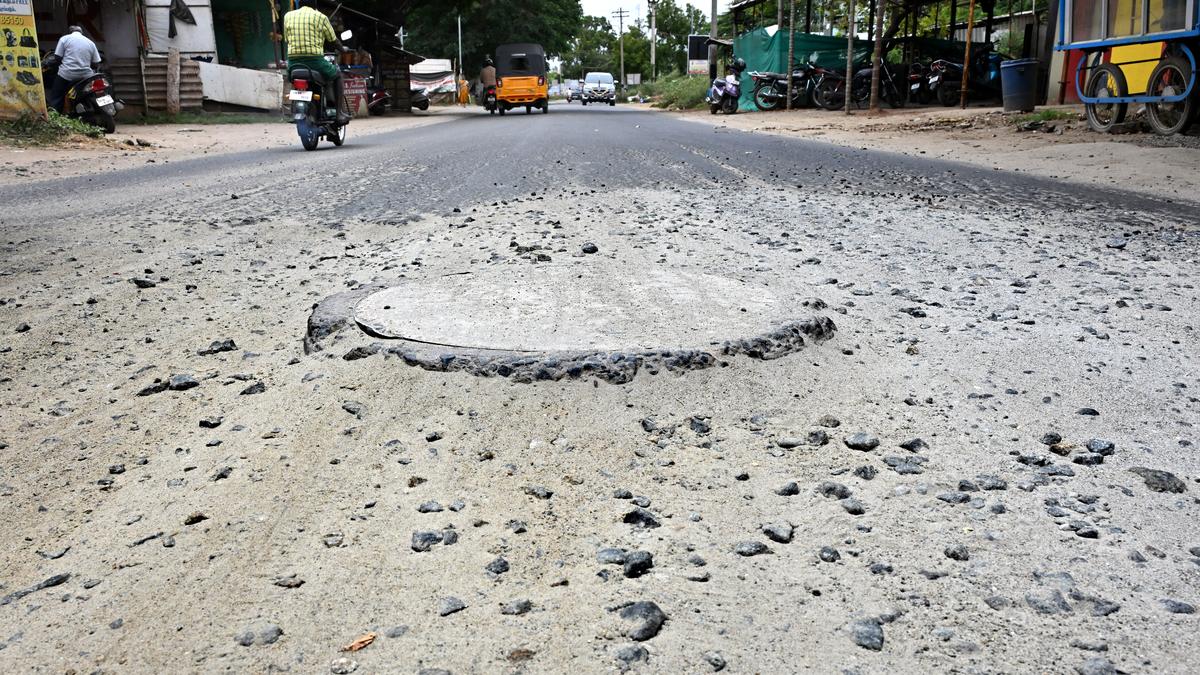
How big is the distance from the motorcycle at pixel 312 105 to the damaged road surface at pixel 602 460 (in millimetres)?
7006

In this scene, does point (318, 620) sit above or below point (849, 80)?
below

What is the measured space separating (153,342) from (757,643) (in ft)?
8.39

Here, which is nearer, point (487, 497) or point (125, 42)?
point (487, 497)

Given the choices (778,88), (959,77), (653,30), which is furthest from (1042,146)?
(653,30)

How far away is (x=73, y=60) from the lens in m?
13.5

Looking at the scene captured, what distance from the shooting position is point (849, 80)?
2239 centimetres

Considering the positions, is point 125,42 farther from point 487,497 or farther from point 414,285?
point 487,497

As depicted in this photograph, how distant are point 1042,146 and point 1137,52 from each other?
3.76 m

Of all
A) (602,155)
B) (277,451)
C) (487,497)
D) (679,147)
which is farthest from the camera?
(679,147)

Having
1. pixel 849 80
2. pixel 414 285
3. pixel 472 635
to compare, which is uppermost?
pixel 849 80

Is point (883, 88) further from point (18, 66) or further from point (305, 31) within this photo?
point (18, 66)

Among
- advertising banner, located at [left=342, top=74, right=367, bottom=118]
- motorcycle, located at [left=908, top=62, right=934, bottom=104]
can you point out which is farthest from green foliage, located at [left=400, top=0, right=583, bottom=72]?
motorcycle, located at [left=908, top=62, right=934, bottom=104]

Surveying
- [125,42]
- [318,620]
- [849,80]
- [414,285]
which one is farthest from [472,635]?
[125,42]

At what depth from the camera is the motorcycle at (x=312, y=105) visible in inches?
432
